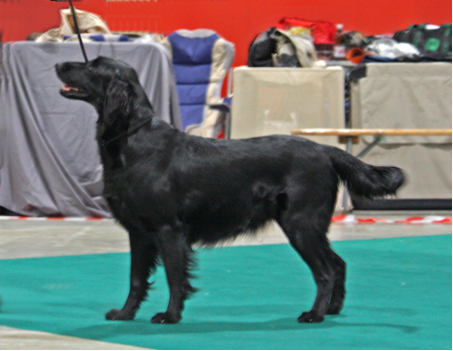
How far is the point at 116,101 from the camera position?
11.1 feet

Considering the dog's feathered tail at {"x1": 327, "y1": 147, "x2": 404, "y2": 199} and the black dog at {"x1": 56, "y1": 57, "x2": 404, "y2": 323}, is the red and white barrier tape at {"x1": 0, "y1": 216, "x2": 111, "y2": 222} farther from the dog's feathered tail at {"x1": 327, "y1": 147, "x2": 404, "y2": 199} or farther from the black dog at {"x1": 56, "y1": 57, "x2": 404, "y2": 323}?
the dog's feathered tail at {"x1": 327, "y1": 147, "x2": 404, "y2": 199}

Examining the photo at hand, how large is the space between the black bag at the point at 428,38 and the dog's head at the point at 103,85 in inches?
277

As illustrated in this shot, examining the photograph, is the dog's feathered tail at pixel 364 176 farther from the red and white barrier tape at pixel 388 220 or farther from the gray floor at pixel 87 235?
the red and white barrier tape at pixel 388 220

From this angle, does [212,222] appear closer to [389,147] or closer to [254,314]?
[254,314]

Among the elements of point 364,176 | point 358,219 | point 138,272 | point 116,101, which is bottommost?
point 358,219

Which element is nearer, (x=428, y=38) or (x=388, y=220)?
(x=388, y=220)

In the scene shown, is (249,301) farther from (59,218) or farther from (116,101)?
(59,218)

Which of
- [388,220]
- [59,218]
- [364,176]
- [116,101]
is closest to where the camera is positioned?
[116,101]

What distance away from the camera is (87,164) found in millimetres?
7590

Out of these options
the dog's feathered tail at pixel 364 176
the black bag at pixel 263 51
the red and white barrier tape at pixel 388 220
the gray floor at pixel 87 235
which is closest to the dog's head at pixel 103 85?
the dog's feathered tail at pixel 364 176

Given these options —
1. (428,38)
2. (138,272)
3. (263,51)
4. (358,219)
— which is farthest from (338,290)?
(428,38)

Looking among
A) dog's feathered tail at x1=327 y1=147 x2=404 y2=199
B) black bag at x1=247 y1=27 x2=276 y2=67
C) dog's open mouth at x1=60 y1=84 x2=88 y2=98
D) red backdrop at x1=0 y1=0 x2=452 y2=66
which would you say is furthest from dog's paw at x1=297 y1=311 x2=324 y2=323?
red backdrop at x1=0 y1=0 x2=452 y2=66

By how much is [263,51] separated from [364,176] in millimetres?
5190

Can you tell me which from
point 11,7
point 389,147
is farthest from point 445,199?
point 11,7
